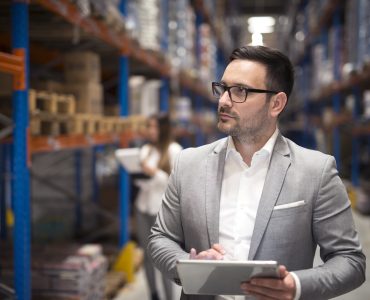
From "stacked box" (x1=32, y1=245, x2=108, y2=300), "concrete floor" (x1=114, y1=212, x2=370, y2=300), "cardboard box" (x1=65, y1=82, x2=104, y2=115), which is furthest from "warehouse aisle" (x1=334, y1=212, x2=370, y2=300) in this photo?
"cardboard box" (x1=65, y1=82, x2=104, y2=115)

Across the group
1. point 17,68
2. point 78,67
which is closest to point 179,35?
point 78,67

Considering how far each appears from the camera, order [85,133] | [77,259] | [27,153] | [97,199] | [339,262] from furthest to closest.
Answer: [97,199] < [85,133] < [77,259] < [27,153] < [339,262]

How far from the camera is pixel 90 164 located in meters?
8.34

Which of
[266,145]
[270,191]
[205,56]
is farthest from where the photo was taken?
[205,56]

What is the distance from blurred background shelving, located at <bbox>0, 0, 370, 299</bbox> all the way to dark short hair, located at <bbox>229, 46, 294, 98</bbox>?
1.27 feet

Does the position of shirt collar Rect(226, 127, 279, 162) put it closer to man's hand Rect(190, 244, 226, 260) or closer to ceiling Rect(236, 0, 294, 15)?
man's hand Rect(190, 244, 226, 260)

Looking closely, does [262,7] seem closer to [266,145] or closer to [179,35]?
[179,35]

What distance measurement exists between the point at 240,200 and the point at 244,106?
0.36m

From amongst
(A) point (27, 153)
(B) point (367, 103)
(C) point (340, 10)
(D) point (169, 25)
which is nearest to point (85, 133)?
(A) point (27, 153)

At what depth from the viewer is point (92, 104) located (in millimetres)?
4953

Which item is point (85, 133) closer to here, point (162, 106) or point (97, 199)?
point (162, 106)

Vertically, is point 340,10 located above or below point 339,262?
above

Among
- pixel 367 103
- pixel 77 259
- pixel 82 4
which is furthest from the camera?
pixel 367 103

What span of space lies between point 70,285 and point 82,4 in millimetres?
2133
